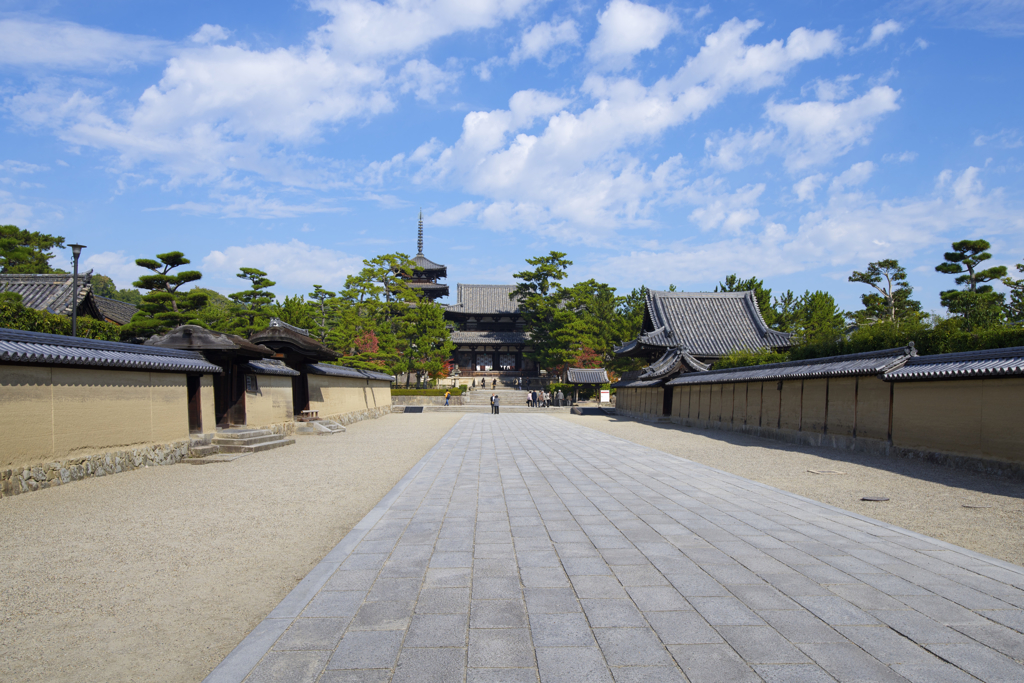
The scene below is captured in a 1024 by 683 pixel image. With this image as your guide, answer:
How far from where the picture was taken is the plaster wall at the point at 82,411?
27.2 feet

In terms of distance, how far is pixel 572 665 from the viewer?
9.99 ft

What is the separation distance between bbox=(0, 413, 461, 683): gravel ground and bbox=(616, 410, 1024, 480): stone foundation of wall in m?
A: 10.4

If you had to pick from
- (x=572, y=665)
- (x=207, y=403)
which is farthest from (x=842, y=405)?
(x=207, y=403)

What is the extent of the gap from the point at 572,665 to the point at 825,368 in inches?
537

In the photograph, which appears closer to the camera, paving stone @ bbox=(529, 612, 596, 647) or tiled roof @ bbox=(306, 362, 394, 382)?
paving stone @ bbox=(529, 612, 596, 647)

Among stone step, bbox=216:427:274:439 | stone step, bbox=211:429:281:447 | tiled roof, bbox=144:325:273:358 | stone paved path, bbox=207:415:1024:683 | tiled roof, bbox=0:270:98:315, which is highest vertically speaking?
tiled roof, bbox=0:270:98:315

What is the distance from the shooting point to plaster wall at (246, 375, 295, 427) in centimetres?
1608

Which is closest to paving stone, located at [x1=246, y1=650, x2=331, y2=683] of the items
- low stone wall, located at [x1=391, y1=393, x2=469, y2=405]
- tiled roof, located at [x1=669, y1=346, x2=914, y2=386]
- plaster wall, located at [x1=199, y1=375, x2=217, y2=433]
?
plaster wall, located at [x1=199, y1=375, x2=217, y2=433]

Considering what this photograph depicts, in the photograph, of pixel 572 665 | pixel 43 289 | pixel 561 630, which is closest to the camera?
pixel 572 665

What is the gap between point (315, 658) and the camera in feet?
10.4

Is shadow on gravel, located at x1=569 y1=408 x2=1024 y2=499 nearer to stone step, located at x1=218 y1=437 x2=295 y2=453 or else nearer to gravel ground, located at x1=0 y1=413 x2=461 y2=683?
gravel ground, located at x1=0 y1=413 x2=461 y2=683

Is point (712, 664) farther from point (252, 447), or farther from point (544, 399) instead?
point (544, 399)

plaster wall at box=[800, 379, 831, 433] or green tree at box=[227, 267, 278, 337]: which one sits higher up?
green tree at box=[227, 267, 278, 337]

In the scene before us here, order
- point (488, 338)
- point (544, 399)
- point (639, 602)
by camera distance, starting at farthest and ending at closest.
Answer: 1. point (488, 338)
2. point (544, 399)
3. point (639, 602)
